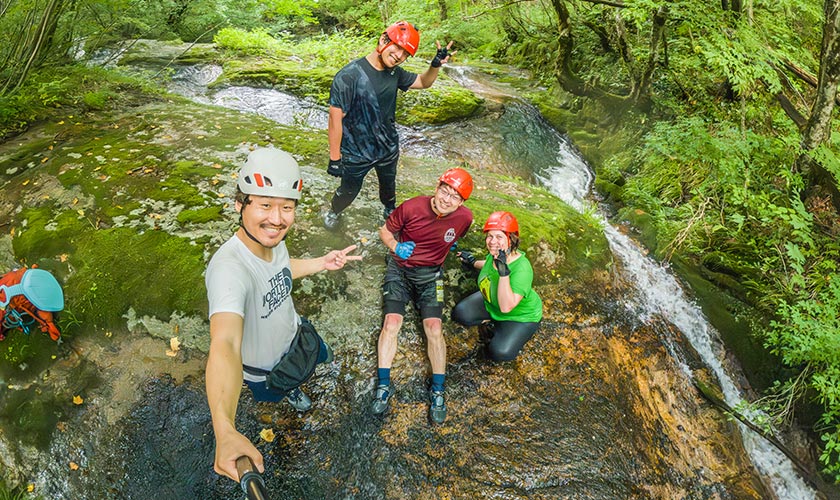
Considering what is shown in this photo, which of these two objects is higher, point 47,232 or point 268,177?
point 268,177

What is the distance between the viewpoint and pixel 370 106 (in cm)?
436

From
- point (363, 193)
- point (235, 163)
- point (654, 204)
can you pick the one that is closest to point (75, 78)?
point (235, 163)

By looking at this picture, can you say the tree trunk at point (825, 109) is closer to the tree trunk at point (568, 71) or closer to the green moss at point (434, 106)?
the tree trunk at point (568, 71)

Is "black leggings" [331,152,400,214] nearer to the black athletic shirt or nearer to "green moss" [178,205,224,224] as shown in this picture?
the black athletic shirt

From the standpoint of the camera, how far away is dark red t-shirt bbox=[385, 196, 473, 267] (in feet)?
13.7

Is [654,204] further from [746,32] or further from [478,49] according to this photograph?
[478,49]

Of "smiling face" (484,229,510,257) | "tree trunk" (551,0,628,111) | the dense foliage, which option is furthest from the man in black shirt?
"tree trunk" (551,0,628,111)

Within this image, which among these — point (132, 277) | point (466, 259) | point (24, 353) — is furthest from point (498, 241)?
point (24, 353)

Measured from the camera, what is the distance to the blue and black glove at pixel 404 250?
408cm

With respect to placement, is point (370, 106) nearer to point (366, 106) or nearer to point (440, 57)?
point (366, 106)

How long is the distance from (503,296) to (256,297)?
7.25ft

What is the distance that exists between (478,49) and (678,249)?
45.3 ft

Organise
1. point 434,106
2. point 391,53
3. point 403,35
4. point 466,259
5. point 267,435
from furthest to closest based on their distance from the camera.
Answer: point 434,106 < point 466,259 < point 391,53 < point 403,35 < point 267,435

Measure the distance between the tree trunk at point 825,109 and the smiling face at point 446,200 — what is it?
228 inches
